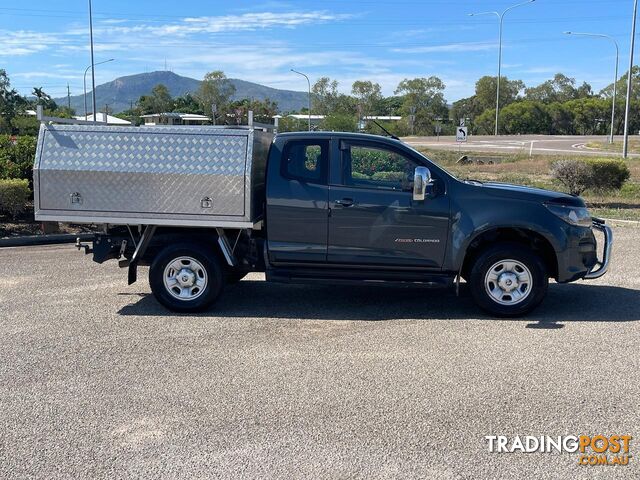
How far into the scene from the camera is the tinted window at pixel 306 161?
7262 mm

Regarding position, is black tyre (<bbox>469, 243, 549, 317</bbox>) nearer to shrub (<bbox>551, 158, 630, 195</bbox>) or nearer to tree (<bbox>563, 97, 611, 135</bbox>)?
shrub (<bbox>551, 158, 630, 195</bbox>)

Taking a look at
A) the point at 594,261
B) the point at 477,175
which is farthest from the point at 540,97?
the point at 594,261

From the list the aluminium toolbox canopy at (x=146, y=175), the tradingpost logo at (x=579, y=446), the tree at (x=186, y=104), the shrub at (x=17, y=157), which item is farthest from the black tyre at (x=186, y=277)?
the tree at (x=186, y=104)

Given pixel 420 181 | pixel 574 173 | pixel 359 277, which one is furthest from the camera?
pixel 574 173

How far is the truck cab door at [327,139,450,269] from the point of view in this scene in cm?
709

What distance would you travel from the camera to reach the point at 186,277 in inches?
290

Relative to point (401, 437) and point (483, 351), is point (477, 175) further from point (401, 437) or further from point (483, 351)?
point (401, 437)

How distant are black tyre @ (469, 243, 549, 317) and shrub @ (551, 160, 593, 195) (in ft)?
36.8

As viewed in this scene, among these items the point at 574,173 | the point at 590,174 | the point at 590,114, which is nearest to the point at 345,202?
the point at 574,173

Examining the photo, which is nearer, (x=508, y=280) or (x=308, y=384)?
(x=308, y=384)

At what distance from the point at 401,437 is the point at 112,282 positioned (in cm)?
559

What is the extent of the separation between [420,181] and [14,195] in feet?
28.4

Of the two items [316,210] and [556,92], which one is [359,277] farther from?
[556,92]

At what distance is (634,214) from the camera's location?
49.1 feet
